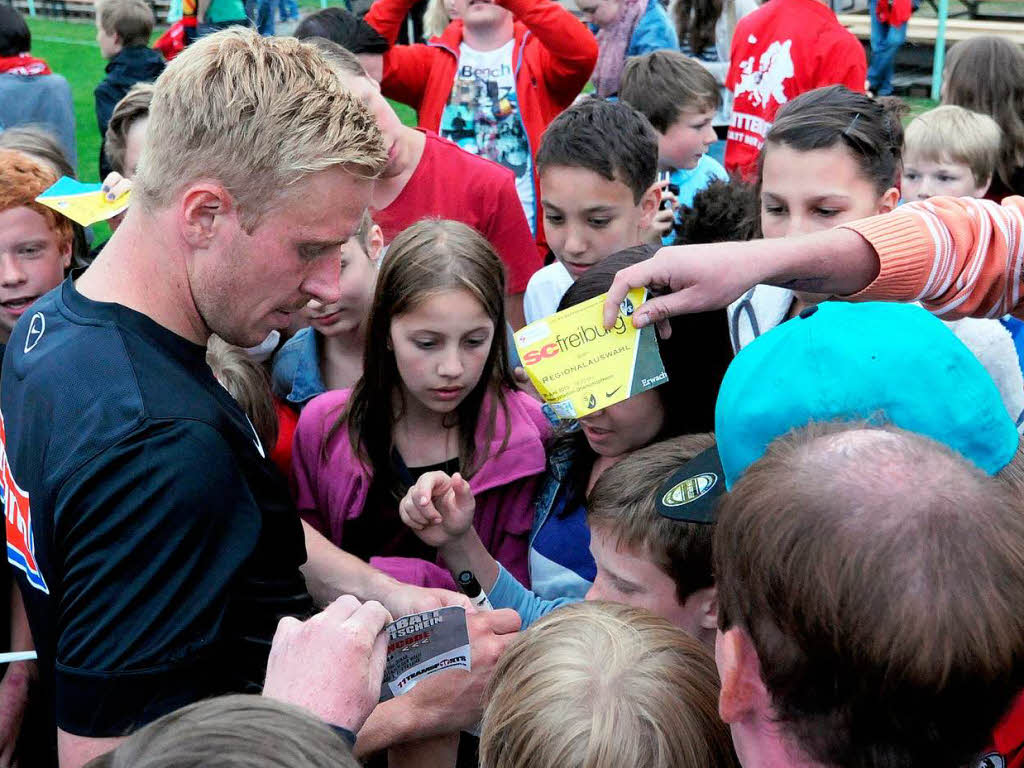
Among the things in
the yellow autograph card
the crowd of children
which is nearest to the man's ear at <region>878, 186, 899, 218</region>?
the crowd of children

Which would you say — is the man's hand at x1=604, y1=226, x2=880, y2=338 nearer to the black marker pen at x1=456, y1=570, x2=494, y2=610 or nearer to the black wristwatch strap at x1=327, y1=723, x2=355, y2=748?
the black marker pen at x1=456, y1=570, x2=494, y2=610

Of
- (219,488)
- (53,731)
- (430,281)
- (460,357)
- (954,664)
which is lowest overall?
(53,731)

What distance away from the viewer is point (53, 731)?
244 centimetres

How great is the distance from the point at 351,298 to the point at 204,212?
1415 mm

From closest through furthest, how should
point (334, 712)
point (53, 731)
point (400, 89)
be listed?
point (334, 712) < point (53, 731) < point (400, 89)

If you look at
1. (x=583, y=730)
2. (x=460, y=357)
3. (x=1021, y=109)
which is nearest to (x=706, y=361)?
(x=460, y=357)

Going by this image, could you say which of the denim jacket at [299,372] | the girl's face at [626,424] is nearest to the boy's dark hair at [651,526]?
the girl's face at [626,424]

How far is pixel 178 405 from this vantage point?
160cm

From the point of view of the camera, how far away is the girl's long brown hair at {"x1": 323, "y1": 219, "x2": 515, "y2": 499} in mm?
2842

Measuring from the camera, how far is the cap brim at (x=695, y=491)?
5.64 ft

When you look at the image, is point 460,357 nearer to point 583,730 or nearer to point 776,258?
point 776,258

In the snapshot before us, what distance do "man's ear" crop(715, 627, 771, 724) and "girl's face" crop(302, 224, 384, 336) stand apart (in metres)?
2.04

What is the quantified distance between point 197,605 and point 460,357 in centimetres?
140

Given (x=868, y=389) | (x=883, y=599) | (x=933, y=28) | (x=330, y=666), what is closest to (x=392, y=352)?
(x=330, y=666)
